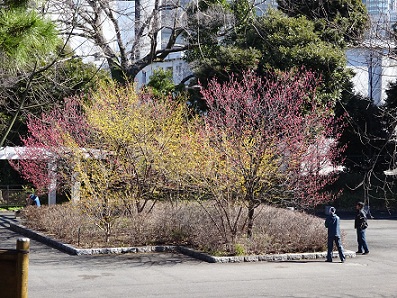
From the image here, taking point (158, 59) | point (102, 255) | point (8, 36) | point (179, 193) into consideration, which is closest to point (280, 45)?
point (158, 59)

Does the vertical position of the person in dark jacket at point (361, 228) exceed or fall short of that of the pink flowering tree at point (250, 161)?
it falls short

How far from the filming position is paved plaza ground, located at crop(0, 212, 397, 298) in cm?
1394

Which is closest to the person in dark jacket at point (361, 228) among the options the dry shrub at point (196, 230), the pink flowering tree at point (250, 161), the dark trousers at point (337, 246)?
the dry shrub at point (196, 230)

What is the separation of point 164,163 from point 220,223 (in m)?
2.86

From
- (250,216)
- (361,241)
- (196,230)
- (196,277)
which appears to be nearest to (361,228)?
(361,241)

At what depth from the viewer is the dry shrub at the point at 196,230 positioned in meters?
19.3

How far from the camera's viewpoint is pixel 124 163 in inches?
865

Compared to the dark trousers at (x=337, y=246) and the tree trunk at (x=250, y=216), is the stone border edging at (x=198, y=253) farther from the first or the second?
the tree trunk at (x=250, y=216)

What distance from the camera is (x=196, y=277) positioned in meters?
15.8

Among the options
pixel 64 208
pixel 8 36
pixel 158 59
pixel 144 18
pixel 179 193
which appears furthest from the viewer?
pixel 158 59

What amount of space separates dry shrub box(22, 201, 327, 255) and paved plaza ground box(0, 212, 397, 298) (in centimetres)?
96

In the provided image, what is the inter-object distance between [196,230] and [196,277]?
14.7ft

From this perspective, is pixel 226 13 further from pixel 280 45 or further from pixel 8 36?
pixel 8 36

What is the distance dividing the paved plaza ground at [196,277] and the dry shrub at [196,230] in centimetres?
96
